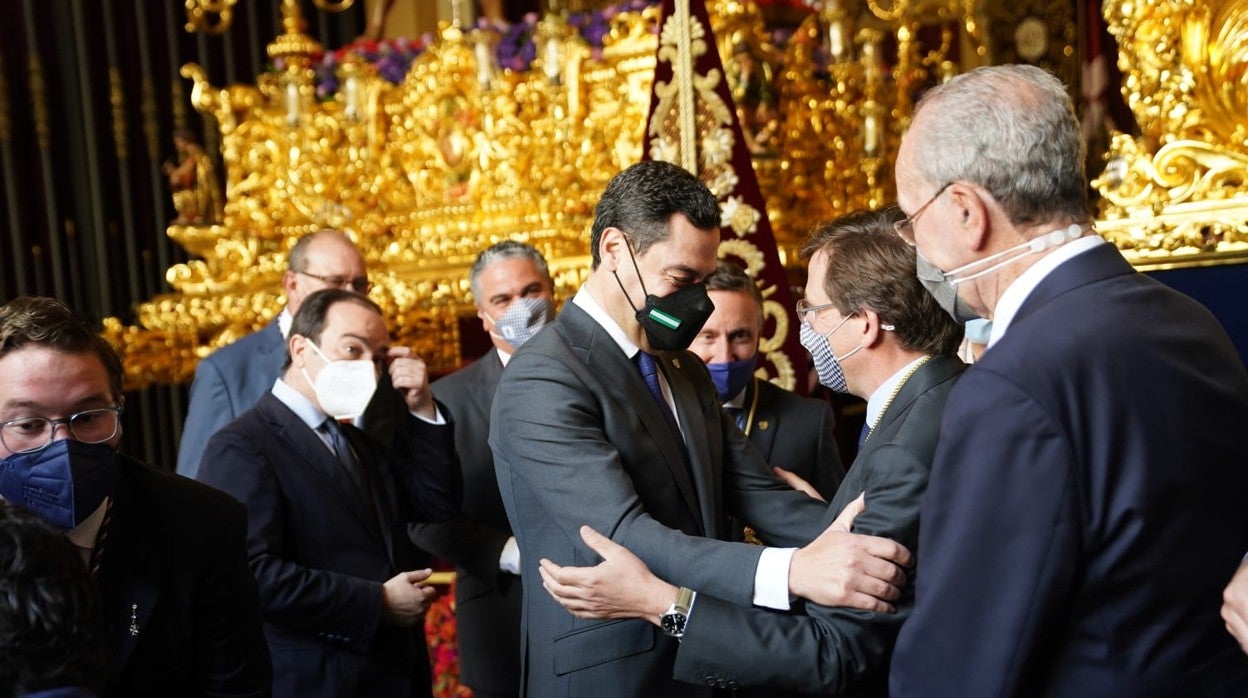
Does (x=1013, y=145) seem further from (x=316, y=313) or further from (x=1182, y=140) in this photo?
(x=1182, y=140)

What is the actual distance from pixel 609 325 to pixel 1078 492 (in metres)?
1.15

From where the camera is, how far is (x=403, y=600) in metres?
3.00

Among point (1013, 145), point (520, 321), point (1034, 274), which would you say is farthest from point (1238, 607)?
point (520, 321)

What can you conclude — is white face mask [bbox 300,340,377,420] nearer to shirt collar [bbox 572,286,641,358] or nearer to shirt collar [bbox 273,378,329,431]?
shirt collar [bbox 273,378,329,431]

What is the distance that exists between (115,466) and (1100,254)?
4.77 ft

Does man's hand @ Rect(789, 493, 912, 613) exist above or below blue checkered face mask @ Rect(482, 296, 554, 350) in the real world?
below

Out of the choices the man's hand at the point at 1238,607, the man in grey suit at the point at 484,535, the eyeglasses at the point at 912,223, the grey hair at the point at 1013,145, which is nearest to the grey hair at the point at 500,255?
the man in grey suit at the point at 484,535

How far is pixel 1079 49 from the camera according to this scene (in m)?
7.64

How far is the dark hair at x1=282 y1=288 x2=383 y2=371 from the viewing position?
328 centimetres

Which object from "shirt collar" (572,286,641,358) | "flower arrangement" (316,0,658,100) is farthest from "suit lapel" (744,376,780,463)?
"flower arrangement" (316,0,658,100)

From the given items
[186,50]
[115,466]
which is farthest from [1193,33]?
[186,50]

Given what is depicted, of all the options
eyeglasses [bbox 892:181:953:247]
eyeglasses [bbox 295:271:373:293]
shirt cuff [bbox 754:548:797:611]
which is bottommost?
shirt cuff [bbox 754:548:797:611]

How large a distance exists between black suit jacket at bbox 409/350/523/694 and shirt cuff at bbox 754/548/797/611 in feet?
4.07

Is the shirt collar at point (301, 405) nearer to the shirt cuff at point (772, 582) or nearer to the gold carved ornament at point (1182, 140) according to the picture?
the shirt cuff at point (772, 582)
